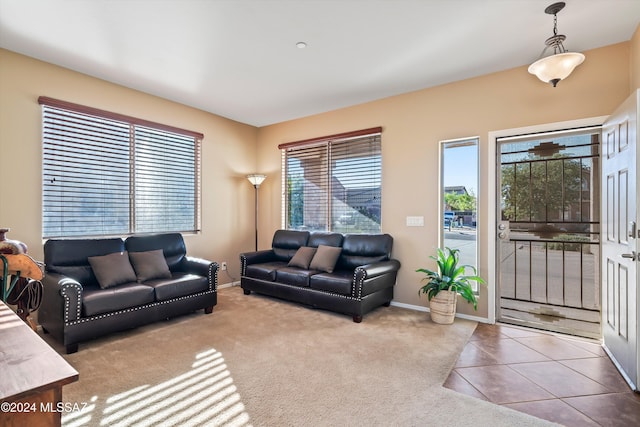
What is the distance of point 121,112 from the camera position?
4012mm

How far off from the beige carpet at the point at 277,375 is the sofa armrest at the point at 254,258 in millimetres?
1120

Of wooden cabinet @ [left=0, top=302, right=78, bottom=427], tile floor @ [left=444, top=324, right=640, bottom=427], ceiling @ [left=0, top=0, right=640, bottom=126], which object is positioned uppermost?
ceiling @ [left=0, top=0, right=640, bottom=126]

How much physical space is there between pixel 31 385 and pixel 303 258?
357cm

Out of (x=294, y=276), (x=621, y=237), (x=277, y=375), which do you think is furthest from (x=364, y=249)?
(x=621, y=237)

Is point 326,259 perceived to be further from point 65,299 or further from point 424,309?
point 65,299

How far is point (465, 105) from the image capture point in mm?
3803

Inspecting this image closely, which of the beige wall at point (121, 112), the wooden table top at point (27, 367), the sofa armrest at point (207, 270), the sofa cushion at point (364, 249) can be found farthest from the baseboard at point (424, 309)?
the wooden table top at point (27, 367)

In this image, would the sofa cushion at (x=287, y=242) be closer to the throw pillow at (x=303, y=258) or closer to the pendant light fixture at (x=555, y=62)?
the throw pillow at (x=303, y=258)

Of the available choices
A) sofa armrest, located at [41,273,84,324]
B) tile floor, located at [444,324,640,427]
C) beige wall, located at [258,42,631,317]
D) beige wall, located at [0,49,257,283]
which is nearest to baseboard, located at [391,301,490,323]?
beige wall, located at [258,42,631,317]

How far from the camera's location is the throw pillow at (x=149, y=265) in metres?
3.58

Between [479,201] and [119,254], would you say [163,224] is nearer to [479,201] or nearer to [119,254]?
[119,254]

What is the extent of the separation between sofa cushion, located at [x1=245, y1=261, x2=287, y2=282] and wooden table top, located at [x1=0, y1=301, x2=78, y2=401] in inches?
122

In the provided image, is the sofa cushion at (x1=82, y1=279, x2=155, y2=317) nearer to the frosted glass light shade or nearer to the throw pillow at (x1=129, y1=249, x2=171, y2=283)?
the throw pillow at (x1=129, y1=249, x2=171, y2=283)

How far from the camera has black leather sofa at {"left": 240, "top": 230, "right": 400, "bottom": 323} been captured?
12.0 ft
